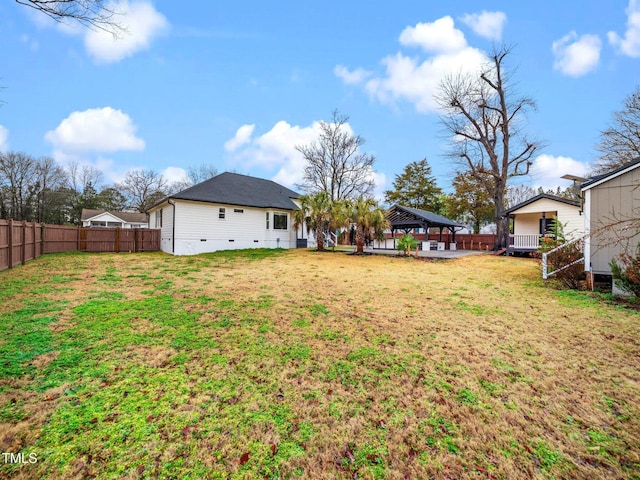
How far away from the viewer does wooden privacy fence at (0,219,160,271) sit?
30.8 ft

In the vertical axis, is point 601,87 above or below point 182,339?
above

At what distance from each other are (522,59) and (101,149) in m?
35.8

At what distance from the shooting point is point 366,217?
654 inches

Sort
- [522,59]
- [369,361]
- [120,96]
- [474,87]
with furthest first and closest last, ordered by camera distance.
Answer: [474,87], [522,59], [120,96], [369,361]

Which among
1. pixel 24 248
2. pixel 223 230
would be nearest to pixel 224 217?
pixel 223 230

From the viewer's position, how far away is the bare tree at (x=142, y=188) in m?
41.4

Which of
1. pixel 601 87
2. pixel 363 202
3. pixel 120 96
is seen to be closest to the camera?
pixel 601 87

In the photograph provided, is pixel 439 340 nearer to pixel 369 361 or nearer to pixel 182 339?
pixel 369 361

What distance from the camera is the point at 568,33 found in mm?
12125

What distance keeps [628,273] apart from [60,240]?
75.9 feet

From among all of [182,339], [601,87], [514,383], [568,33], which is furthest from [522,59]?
[182,339]

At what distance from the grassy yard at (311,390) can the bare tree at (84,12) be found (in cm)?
463

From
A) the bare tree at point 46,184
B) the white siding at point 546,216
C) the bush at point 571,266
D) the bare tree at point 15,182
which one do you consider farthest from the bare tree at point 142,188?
the bush at point 571,266

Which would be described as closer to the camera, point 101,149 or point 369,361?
point 369,361
